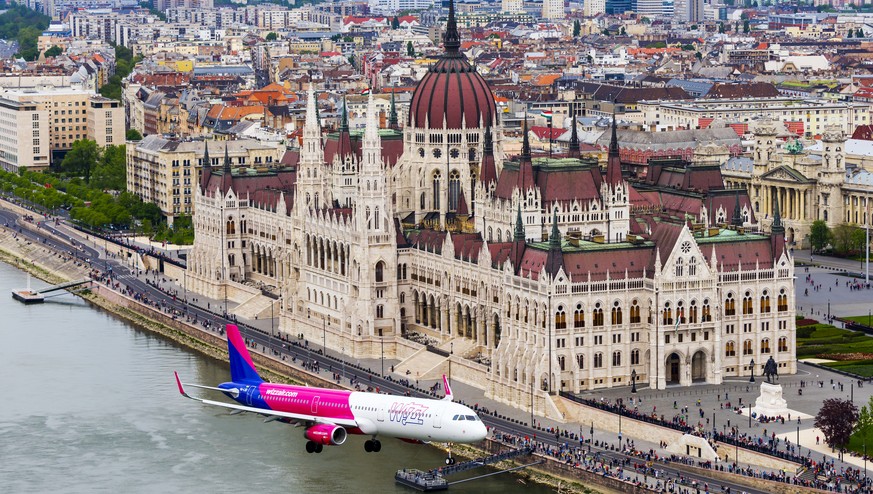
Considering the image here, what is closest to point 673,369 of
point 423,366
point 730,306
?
point 730,306

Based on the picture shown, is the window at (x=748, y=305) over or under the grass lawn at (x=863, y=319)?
over

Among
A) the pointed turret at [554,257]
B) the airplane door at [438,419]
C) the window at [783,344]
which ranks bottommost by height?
the window at [783,344]

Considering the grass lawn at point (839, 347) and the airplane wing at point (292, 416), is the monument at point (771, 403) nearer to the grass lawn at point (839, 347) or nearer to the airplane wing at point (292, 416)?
the grass lawn at point (839, 347)

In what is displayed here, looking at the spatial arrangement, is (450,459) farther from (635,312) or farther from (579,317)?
(635,312)

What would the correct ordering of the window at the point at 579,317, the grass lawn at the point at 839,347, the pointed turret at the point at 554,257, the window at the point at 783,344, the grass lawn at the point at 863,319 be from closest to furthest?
the pointed turret at the point at 554,257
the window at the point at 579,317
the window at the point at 783,344
the grass lawn at the point at 839,347
the grass lawn at the point at 863,319

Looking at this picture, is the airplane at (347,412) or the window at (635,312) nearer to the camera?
the airplane at (347,412)

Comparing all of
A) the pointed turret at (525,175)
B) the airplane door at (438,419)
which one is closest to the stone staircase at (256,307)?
the pointed turret at (525,175)

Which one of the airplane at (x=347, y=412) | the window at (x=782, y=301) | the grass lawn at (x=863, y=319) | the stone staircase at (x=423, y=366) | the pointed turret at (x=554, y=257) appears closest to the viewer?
the airplane at (x=347, y=412)
